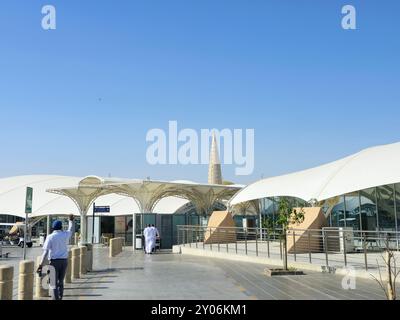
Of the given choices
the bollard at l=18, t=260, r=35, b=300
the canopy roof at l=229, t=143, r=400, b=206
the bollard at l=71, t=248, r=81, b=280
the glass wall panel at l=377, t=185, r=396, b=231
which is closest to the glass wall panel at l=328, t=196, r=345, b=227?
the canopy roof at l=229, t=143, r=400, b=206

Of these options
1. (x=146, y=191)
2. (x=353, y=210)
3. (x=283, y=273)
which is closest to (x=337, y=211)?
(x=353, y=210)

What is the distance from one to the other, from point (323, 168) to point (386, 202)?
7139 millimetres

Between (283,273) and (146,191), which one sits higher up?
(146,191)

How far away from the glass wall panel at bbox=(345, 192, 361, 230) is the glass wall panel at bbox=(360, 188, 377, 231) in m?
0.27

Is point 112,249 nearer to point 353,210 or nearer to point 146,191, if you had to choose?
point 146,191

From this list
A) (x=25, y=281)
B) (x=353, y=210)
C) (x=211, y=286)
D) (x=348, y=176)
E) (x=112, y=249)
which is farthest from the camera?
(x=353, y=210)

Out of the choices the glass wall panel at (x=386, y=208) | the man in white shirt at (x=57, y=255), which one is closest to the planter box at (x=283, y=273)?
the man in white shirt at (x=57, y=255)

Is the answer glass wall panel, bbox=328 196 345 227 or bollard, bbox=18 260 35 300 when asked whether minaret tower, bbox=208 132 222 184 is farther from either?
bollard, bbox=18 260 35 300

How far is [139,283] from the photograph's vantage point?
12289 mm

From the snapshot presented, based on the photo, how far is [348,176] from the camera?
78.6 feet

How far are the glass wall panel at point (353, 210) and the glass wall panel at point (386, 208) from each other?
1289mm

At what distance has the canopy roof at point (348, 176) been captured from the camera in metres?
21.8

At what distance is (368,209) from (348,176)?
1.89 m
